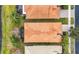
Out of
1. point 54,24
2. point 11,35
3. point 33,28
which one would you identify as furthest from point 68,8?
point 11,35

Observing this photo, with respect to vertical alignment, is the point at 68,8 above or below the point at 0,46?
above

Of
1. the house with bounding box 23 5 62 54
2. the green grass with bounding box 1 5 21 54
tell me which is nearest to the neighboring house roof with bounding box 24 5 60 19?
the house with bounding box 23 5 62 54

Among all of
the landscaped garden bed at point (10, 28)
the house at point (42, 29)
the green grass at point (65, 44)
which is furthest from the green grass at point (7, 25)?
the green grass at point (65, 44)

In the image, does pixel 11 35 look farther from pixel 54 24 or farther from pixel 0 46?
pixel 54 24

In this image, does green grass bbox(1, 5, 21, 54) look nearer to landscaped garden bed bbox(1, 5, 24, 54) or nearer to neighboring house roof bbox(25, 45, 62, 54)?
landscaped garden bed bbox(1, 5, 24, 54)

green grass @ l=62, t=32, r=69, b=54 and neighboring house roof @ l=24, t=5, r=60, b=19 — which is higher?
neighboring house roof @ l=24, t=5, r=60, b=19

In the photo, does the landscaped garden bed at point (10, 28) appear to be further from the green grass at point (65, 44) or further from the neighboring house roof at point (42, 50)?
the green grass at point (65, 44)
